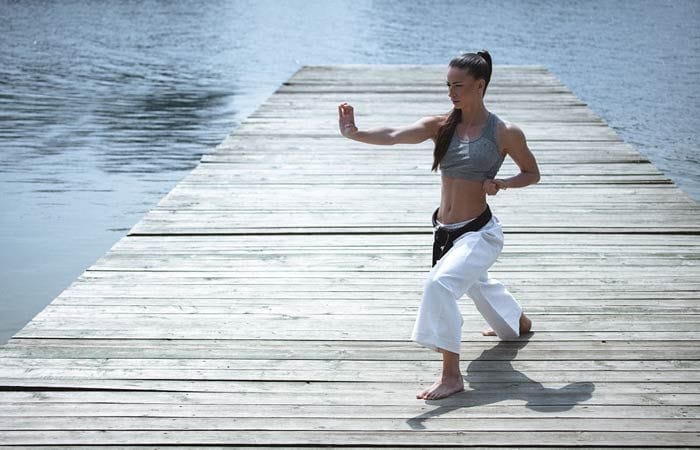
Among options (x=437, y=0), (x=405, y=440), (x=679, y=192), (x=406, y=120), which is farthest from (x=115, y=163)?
(x=437, y=0)

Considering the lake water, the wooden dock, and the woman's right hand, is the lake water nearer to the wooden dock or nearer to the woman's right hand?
the wooden dock

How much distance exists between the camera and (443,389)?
4.14m

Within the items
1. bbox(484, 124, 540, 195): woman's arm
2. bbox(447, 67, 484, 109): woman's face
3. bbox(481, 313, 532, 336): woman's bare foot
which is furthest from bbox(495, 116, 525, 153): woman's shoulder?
bbox(481, 313, 532, 336): woman's bare foot

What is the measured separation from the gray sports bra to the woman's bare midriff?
33mm

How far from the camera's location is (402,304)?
5.34 metres

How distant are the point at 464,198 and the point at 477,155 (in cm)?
21

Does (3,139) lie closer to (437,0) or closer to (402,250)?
(402,250)

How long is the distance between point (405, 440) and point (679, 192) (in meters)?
4.90

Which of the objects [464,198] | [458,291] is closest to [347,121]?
[464,198]

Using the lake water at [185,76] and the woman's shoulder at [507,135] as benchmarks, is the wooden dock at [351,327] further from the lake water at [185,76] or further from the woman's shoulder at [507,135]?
the lake water at [185,76]

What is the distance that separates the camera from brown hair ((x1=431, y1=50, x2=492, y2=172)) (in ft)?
13.6

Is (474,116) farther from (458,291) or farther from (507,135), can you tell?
(458,291)

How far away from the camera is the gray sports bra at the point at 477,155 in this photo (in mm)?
4320

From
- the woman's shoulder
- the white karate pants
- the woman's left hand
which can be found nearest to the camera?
the white karate pants
